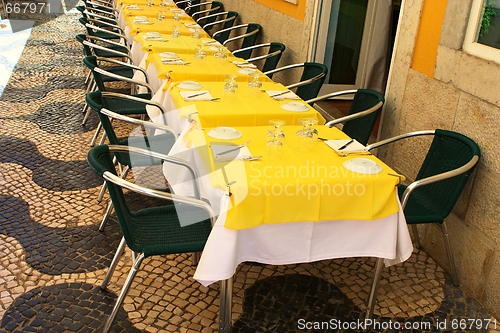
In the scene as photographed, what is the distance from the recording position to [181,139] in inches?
106

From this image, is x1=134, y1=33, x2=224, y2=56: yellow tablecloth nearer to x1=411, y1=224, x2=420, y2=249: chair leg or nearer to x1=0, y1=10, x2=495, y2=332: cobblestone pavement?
x1=0, y1=10, x2=495, y2=332: cobblestone pavement

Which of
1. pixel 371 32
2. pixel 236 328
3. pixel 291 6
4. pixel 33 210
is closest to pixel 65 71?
pixel 291 6

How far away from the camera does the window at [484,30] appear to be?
2504 mm

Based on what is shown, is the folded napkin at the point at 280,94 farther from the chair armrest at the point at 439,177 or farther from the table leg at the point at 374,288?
the table leg at the point at 374,288

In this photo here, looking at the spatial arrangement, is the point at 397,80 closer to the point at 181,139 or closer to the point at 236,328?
the point at 181,139

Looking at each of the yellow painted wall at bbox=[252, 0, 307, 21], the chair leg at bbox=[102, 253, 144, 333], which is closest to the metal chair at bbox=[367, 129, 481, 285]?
the chair leg at bbox=[102, 253, 144, 333]

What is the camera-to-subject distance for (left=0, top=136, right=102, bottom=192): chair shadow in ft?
11.8

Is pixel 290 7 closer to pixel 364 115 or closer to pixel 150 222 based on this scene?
pixel 364 115

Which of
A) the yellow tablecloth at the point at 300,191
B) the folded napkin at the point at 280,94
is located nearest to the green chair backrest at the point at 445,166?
the yellow tablecloth at the point at 300,191

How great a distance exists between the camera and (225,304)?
2.06m

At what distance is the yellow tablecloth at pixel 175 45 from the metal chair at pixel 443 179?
2.43m

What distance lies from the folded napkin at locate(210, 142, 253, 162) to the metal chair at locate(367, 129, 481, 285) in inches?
31.7

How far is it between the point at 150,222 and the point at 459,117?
1900 mm

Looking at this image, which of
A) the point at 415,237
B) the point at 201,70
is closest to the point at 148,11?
the point at 201,70
